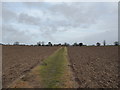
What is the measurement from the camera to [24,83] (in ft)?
29.8

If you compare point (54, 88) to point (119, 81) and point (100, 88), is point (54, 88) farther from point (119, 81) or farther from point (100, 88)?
point (119, 81)

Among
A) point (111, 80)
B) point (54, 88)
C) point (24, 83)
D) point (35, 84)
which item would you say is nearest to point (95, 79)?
point (111, 80)

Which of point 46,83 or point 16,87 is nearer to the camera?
point 16,87

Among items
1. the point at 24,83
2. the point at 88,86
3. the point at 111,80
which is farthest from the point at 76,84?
the point at 24,83

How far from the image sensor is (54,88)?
26.3 ft

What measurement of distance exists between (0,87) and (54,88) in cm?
281

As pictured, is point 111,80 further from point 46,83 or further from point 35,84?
point 35,84

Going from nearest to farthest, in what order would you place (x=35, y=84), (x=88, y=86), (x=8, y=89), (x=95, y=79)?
(x=8, y=89) < (x=88, y=86) < (x=35, y=84) < (x=95, y=79)

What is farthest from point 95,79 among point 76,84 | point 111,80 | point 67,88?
point 67,88

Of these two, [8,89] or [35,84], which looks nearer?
[8,89]

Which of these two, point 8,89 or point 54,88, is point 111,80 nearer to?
point 54,88

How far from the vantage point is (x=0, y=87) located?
322 inches

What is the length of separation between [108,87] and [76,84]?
1760mm

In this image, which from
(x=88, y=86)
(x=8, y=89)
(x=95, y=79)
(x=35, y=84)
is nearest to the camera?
(x=8, y=89)
